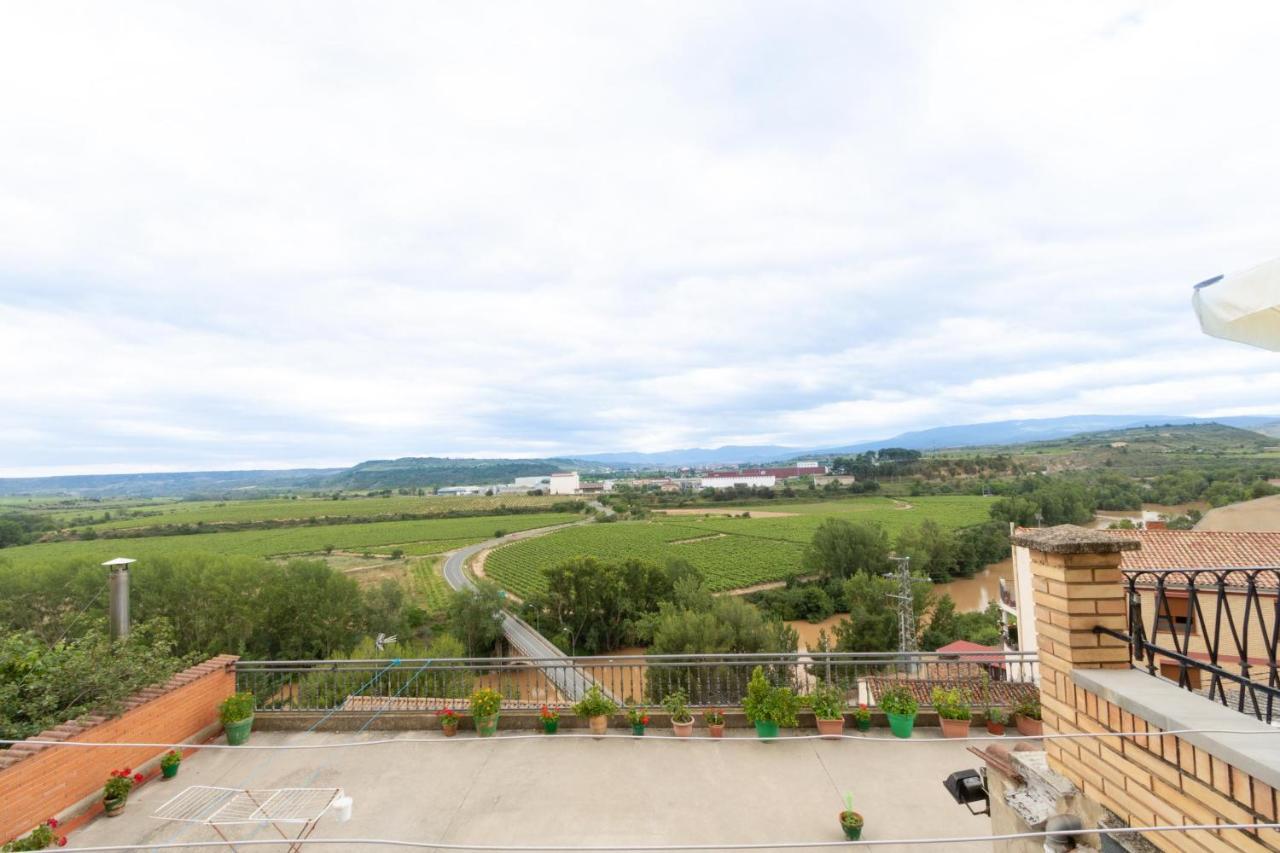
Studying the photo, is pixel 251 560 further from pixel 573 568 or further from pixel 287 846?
pixel 287 846

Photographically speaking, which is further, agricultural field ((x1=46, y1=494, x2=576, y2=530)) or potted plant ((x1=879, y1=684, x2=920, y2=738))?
agricultural field ((x1=46, y1=494, x2=576, y2=530))

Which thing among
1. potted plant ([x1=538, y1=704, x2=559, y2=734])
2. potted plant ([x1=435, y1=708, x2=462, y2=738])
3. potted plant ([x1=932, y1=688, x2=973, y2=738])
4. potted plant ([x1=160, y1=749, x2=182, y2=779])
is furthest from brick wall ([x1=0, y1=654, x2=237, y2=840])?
potted plant ([x1=932, y1=688, x2=973, y2=738])

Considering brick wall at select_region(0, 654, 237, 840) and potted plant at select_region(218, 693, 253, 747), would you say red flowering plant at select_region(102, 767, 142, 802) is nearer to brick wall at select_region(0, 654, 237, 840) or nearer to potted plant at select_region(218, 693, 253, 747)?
brick wall at select_region(0, 654, 237, 840)

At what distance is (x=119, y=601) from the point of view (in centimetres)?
717

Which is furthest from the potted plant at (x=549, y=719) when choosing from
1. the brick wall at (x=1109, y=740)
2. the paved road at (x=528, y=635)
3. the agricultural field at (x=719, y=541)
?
the agricultural field at (x=719, y=541)

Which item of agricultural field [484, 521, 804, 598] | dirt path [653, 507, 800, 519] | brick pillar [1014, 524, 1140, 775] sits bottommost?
dirt path [653, 507, 800, 519]

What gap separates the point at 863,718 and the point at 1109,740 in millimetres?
3809

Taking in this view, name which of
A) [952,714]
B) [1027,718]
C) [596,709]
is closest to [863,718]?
[952,714]

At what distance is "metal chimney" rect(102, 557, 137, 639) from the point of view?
7.03 meters

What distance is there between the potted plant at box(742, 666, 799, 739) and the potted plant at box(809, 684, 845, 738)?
0.22 meters

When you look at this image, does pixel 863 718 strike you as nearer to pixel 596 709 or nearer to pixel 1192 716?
pixel 596 709

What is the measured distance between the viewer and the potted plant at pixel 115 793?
4746mm

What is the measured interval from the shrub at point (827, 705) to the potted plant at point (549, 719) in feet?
9.10

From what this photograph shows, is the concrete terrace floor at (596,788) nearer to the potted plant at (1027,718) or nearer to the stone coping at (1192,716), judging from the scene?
the potted plant at (1027,718)
